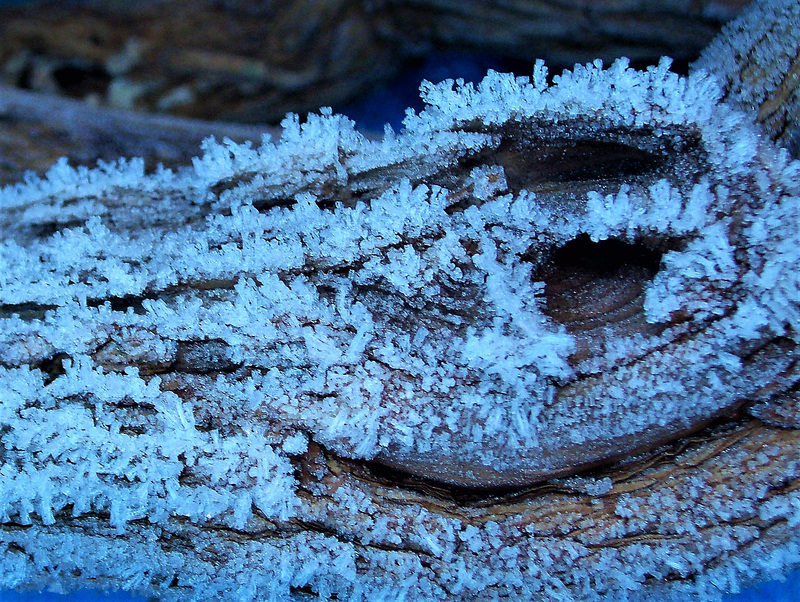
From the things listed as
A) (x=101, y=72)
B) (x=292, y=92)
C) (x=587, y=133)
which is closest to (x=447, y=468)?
(x=587, y=133)

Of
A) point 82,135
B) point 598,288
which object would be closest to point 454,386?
point 598,288

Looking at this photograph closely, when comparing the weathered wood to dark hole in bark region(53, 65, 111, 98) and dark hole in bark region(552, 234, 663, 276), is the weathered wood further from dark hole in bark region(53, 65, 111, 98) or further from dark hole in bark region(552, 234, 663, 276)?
dark hole in bark region(552, 234, 663, 276)

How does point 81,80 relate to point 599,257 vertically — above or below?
above

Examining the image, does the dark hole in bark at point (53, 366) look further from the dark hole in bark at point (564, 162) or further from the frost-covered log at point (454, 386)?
the dark hole in bark at point (564, 162)

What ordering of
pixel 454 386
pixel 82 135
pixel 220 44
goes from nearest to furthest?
pixel 454 386 < pixel 82 135 < pixel 220 44

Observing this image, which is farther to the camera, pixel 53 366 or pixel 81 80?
pixel 81 80

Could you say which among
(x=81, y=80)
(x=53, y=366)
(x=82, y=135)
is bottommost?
(x=53, y=366)

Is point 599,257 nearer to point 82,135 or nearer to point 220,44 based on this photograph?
point 82,135

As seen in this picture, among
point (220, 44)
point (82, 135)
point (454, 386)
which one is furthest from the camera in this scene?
point (220, 44)

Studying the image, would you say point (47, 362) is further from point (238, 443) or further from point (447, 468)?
point (447, 468)
